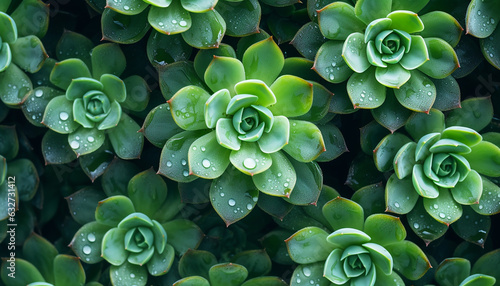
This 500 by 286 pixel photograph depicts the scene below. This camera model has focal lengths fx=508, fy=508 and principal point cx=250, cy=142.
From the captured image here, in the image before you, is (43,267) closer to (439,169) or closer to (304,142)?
(304,142)

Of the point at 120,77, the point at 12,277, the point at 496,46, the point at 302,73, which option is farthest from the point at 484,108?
the point at 12,277

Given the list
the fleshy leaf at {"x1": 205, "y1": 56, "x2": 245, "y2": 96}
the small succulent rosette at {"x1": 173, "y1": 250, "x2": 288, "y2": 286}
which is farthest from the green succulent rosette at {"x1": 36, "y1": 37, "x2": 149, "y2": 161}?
the small succulent rosette at {"x1": 173, "y1": 250, "x2": 288, "y2": 286}

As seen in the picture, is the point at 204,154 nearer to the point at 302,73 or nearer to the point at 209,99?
the point at 209,99

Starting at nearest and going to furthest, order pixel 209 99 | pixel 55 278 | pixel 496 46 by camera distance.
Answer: pixel 209 99 < pixel 496 46 < pixel 55 278

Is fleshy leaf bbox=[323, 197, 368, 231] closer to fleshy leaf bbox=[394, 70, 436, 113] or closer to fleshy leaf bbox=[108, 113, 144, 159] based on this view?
fleshy leaf bbox=[394, 70, 436, 113]

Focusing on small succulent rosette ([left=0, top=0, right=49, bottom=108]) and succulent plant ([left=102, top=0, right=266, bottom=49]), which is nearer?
succulent plant ([left=102, top=0, right=266, bottom=49])

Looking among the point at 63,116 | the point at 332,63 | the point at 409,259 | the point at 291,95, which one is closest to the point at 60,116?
the point at 63,116
